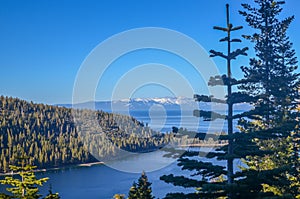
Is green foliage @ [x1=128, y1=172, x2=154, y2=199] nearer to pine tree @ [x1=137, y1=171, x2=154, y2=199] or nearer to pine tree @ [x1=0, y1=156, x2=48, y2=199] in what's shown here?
pine tree @ [x1=137, y1=171, x2=154, y2=199]

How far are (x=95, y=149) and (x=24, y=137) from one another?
30.4 meters

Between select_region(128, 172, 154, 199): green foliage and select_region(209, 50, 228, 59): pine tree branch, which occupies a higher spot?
select_region(209, 50, 228, 59): pine tree branch

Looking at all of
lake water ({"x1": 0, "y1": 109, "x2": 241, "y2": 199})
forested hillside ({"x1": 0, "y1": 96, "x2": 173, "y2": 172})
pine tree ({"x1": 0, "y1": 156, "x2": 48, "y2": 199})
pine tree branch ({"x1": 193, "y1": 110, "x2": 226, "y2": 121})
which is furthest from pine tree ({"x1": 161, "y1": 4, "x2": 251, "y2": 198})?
forested hillside ({"x1": 0, "y1": 96, "x2": 173, "y2": 172})

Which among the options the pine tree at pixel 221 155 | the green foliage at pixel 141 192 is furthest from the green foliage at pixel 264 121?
the green foliage at pixel 141 192

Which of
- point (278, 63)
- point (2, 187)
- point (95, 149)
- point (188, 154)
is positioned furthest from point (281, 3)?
point (95, 149)

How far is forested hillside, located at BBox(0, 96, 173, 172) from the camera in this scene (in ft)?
396

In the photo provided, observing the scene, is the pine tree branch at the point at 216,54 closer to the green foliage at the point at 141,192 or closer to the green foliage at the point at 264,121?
the green foliage at the point at 264,121

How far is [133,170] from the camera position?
95500mm

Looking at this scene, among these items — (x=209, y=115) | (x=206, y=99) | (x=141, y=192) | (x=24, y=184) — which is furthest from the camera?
(x=141, y=192)

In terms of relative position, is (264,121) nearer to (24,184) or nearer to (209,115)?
(209,115)

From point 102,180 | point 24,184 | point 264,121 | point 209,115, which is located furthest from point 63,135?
point 209,115

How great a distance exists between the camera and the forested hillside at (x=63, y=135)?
4754 inches

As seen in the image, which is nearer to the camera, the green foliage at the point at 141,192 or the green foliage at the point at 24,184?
the green foliage at the point at 24,184

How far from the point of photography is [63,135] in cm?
15188
